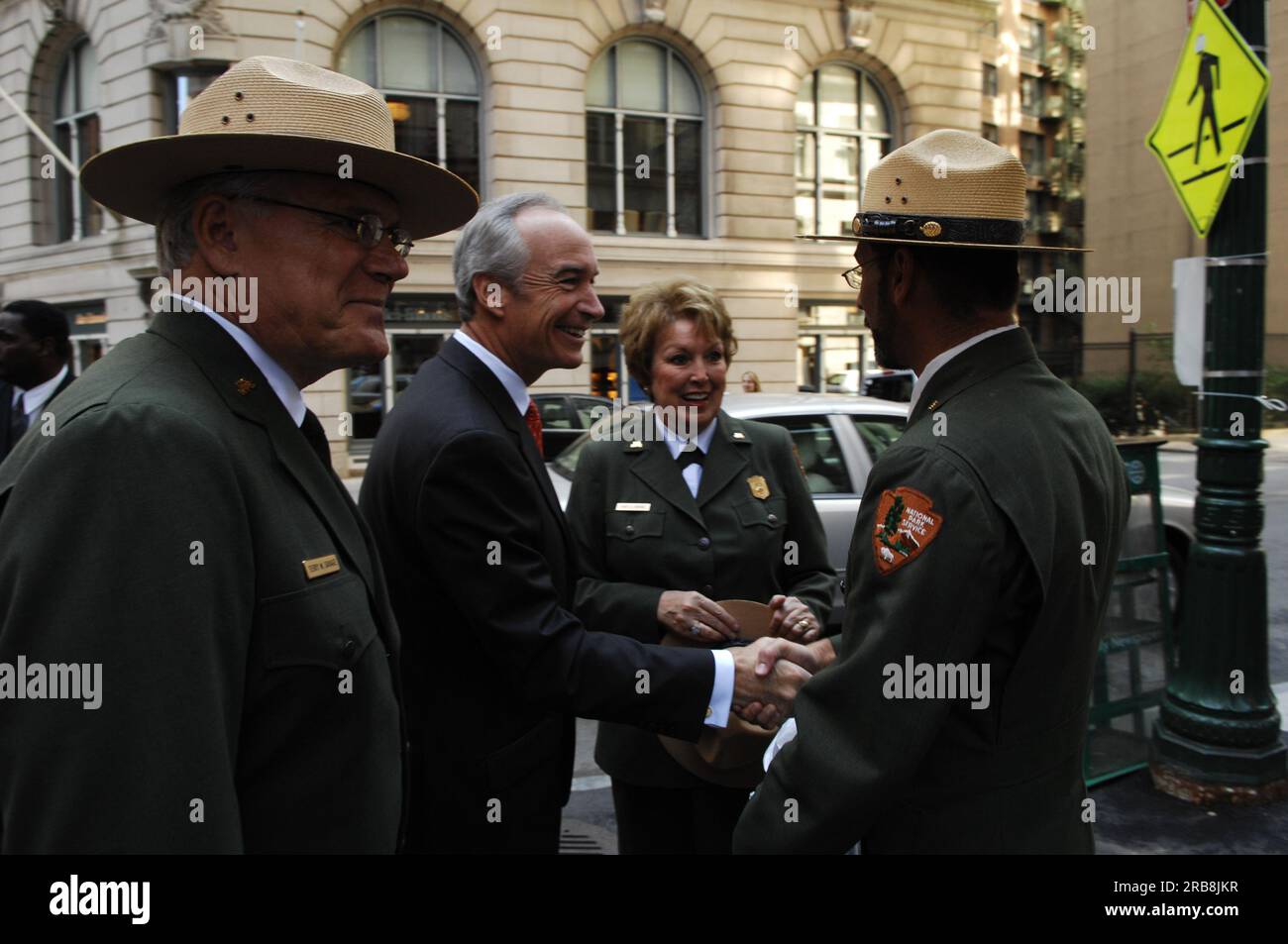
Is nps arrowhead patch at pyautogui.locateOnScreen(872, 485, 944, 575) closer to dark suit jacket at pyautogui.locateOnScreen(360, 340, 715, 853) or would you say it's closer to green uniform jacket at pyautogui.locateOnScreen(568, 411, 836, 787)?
dark suit jacket at pyautogui.locateOnScreen(360, 340, 715, 853)

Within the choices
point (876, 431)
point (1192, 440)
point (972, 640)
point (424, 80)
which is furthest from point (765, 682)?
point (1192, 440)

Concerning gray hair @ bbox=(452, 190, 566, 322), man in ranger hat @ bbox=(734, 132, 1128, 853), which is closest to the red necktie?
gray hair @ bbox=(452, 190, 566, 322)

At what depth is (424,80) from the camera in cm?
1855

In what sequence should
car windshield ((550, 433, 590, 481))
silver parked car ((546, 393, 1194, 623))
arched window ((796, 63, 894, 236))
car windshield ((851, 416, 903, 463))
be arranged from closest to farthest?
silver parked car ((546, 393, 1194, 623)), car windshield ((851, 416, 903, 463)), car windshield ((550, 433, 590, 481)), arched window ((796, 63, 894, 236))

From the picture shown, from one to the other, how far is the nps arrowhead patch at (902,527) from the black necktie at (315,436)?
1.05 meters

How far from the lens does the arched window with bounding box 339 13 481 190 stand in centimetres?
1819

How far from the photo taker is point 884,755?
5.86 ft

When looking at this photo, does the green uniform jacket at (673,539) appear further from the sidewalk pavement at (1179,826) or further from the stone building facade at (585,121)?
the stone building facade at (585,121)

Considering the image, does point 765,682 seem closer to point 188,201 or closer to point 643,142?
point 188,201

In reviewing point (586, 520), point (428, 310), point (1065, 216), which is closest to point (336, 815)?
point (586, 520)

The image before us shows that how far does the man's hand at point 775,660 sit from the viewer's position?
256 centimetres

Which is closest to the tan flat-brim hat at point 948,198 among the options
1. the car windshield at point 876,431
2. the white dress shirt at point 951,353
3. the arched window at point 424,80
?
the white dress shirt at point 951,353

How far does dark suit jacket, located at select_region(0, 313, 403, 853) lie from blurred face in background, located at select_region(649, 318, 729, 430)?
187cm
